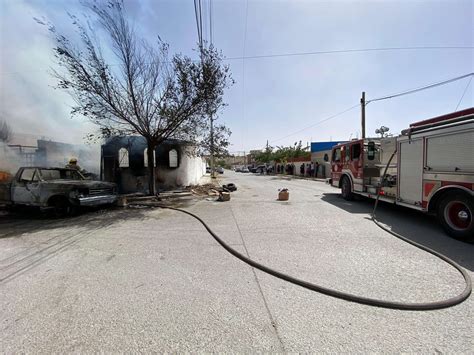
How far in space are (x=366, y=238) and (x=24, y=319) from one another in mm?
5679

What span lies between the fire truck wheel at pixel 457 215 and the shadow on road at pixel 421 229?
187mm

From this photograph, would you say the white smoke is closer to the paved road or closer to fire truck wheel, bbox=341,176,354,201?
the paved road

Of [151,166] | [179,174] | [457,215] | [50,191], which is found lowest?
[457,215]

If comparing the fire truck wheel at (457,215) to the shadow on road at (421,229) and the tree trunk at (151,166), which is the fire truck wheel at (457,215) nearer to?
the shadow on road at (421,229)

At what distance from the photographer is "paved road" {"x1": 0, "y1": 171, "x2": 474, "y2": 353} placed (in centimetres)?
212

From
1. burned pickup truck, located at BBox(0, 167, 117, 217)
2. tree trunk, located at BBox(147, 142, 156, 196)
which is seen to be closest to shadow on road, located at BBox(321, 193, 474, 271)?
tree trunk, located at BBox(147, 142, 156, 196)

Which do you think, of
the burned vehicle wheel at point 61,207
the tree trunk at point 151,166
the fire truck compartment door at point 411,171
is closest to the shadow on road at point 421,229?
the fire truck compartment door at point 411,171

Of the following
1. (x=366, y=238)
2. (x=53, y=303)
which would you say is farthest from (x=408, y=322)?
(x=53, y=303)

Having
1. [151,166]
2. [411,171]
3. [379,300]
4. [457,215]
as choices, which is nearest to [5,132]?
[151,166]

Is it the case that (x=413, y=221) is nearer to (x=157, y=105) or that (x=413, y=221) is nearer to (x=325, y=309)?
(x=325, y=309)

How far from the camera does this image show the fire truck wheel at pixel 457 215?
4.70 meters

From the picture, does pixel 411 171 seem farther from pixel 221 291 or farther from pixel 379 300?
pixel 221 291

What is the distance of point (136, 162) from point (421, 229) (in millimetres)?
12527

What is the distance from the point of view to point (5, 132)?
12.2 metres
